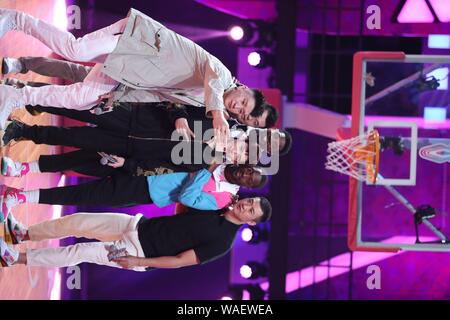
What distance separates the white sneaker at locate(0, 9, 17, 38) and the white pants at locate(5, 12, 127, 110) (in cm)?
2

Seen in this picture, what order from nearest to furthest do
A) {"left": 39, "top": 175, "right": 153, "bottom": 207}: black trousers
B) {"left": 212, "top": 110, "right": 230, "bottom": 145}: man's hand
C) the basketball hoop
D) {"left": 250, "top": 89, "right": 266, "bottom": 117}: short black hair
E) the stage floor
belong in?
{"left": 212, "top": 110, "right": 230, "bottom": 145}: man's hand, {"left": 250, "top": 89, "right": 266, "bottom": 117}: short black hair, {"left": 39, "top": 175, "right": 153, "bottom": 207}: black trousers, the stage floor, the basketball hoop

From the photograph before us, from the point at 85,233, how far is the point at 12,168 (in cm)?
59

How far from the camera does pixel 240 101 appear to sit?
3.88m

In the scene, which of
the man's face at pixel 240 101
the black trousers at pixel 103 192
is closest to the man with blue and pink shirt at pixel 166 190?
the black trousers at pixel 103 192

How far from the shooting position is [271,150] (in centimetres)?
441

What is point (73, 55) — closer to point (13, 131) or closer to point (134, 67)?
point (134, 67)

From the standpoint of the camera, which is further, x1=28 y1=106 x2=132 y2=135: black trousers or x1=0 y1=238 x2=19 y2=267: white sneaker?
x1=28 y1=106 x2=132 y2=135: black trousers

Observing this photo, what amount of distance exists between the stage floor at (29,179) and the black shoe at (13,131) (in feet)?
0.39

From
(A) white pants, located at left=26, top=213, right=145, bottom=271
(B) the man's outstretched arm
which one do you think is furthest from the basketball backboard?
(A) white pants, located at left=26, top=213, right=145, bottom=271

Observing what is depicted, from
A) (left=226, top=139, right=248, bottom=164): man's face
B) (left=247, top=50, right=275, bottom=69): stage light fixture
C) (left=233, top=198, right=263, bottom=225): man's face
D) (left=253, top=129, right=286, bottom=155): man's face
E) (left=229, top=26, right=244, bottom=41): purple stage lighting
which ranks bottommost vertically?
(left=233, top=198, right=263, bottom=225): man's face

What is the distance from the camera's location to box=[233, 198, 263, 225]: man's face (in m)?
4.01

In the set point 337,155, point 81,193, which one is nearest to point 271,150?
point 337,155

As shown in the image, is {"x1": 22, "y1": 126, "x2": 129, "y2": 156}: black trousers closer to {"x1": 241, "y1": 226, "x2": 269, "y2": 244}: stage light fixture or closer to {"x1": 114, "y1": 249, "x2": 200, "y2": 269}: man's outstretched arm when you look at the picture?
{"x1": 114, "y1": 249, "x2": 200, "y2": 269}: man's outstretched arm
